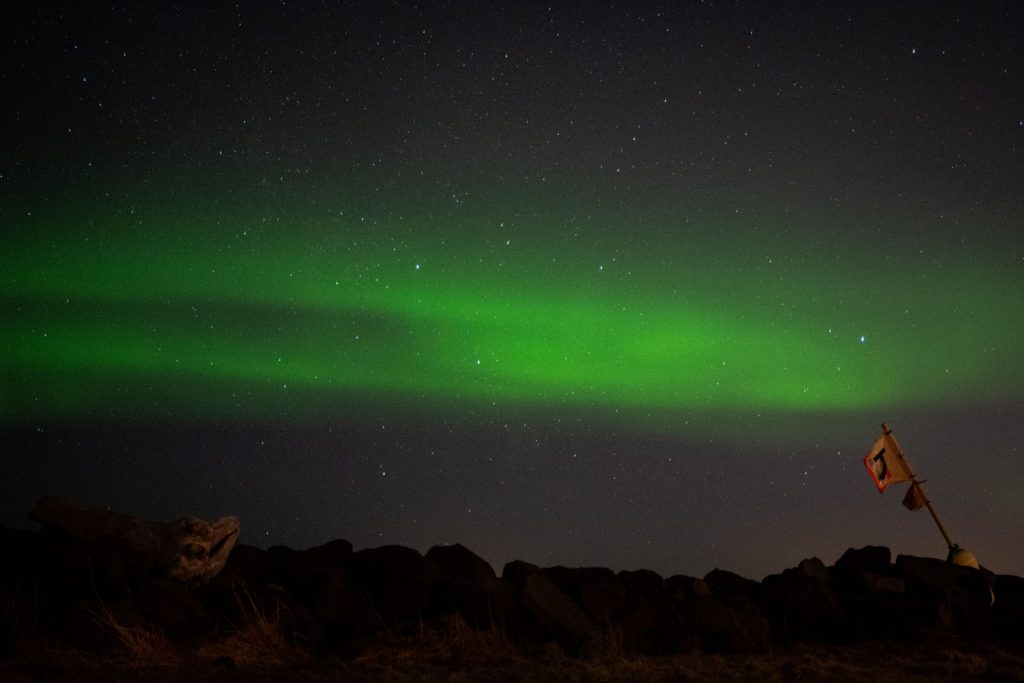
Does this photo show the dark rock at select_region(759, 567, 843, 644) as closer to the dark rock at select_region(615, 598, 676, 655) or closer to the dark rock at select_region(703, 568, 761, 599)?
the dark rock at select_region(703, 568, 761, 599)

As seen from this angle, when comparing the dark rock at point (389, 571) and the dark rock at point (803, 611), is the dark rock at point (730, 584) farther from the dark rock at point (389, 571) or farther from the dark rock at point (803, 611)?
the dark rock at point (389, 571)

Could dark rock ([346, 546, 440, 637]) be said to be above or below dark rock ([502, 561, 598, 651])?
above

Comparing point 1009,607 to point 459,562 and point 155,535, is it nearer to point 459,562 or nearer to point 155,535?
point 459,562

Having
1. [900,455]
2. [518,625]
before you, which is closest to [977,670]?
[518,625]

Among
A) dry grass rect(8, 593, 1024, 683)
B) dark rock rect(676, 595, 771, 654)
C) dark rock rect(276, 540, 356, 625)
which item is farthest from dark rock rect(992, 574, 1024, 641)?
dark rock rect(276, 540, 356, 625)

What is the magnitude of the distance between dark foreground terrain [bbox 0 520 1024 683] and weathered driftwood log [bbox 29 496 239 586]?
151 mm

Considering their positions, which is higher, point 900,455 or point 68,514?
point 68,514

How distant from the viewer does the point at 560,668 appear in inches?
378

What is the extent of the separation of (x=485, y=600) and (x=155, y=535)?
3.71 m

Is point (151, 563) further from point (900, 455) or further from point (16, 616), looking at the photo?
point (900, 455)

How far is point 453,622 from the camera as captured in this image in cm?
1038

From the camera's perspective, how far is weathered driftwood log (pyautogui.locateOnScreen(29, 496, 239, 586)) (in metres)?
10.5

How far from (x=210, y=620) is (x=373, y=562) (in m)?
2.07

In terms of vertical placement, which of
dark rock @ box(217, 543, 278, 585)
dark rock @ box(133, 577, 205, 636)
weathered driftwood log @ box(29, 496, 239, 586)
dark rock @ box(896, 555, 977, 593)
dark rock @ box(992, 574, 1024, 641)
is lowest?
dark rock @ box(992, 574, 1024, 641)
